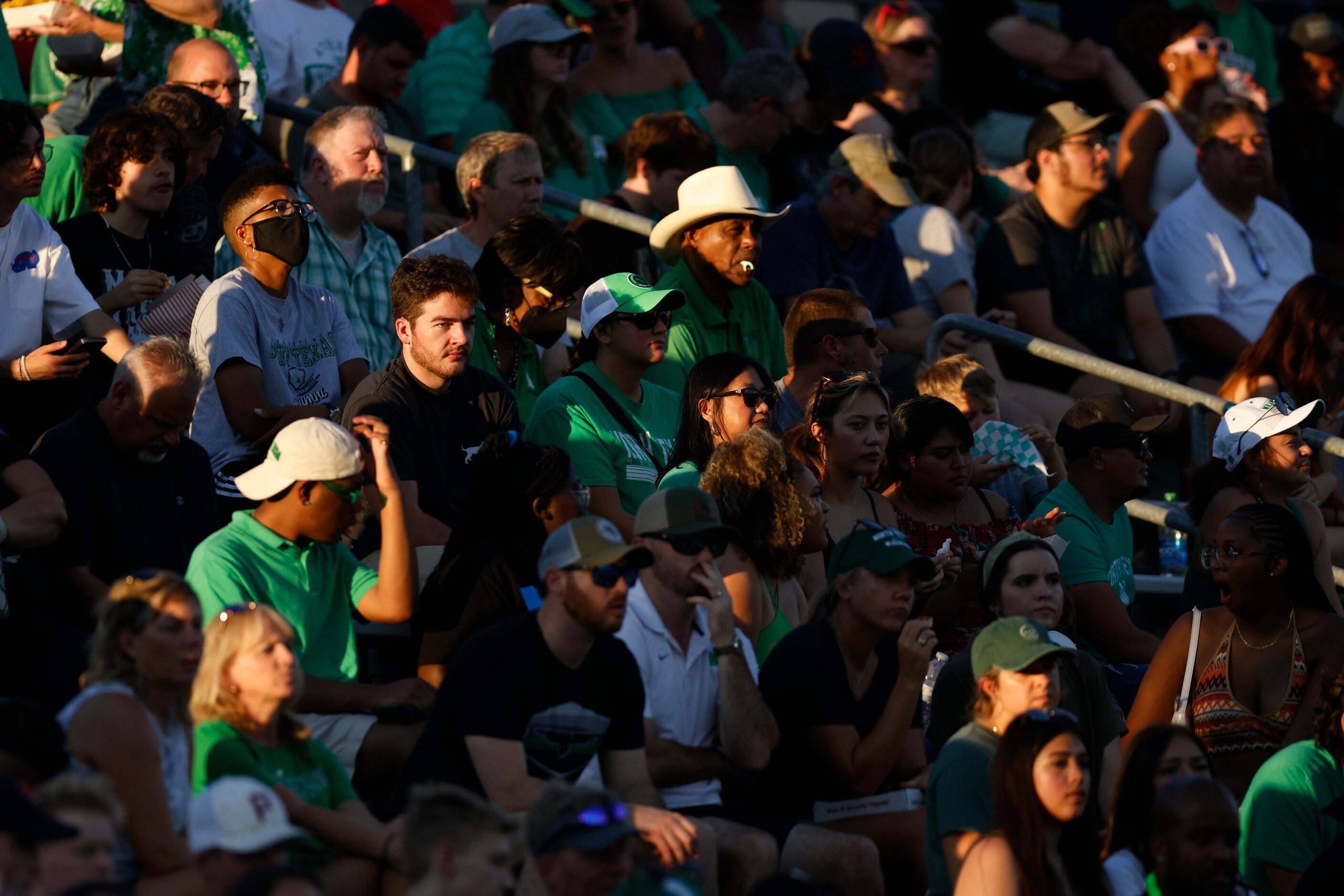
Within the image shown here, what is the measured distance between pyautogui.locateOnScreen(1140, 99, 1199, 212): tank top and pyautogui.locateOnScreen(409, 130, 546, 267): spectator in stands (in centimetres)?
474

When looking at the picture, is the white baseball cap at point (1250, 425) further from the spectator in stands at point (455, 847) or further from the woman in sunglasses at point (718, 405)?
the spectator in stands at point (455, 847)

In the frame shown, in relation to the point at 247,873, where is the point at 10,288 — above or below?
below

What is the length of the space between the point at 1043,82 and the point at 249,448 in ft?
24.6

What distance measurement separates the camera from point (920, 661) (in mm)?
5125

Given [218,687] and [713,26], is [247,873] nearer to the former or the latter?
[218,687]

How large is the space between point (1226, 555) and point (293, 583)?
3066 mm

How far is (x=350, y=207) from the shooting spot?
741cm

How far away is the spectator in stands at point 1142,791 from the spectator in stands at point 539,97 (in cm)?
510

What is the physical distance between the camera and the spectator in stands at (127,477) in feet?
17.6

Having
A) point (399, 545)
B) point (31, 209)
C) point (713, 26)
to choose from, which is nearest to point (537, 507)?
point (399, 545)

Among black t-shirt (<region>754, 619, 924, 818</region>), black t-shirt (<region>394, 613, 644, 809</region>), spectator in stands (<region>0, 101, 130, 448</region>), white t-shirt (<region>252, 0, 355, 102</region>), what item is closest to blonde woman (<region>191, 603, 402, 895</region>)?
black t-shirt (<region>394, 613, 644, 809</region>)

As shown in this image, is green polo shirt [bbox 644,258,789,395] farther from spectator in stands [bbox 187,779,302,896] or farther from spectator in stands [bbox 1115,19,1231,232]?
spectator in stands [bbox 1115,19,1231,232]

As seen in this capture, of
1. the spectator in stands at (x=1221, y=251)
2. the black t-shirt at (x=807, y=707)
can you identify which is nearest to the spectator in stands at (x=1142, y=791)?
the black t-shirt at (x=807, y=707)

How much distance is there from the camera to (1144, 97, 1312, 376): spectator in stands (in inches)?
392
